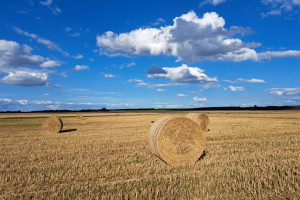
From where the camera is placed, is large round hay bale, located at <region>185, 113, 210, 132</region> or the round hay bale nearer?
large round hay bale, located at <region>185, 113, 210, 132</region>

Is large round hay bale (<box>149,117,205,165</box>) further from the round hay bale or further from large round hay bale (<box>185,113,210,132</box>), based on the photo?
the round hay bale

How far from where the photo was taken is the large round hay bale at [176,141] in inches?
347

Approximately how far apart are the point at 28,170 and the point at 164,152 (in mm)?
4645

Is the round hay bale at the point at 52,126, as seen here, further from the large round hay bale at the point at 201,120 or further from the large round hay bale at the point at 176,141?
the large round hay bale at the point at 176,141

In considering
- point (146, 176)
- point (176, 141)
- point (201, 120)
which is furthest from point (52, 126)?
point (146, 176)

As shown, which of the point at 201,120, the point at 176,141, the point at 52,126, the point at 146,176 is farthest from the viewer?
the point at 52,126

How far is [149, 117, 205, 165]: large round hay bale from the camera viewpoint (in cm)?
881

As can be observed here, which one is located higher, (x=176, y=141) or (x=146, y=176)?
(x=176, y=141)

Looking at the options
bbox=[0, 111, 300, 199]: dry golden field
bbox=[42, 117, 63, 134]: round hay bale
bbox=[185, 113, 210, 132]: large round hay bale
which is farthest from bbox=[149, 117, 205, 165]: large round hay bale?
bbox=[42, 117, 63, 134]: round hay bale

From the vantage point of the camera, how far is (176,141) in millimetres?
9203

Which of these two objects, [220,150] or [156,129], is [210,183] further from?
[220,150]

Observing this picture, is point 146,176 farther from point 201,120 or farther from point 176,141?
point 201,120

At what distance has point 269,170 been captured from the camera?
24.2ft

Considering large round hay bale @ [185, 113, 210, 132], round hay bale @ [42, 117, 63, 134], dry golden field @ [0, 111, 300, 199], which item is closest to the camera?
dry golden field @ [0, 111, 300, 199]
